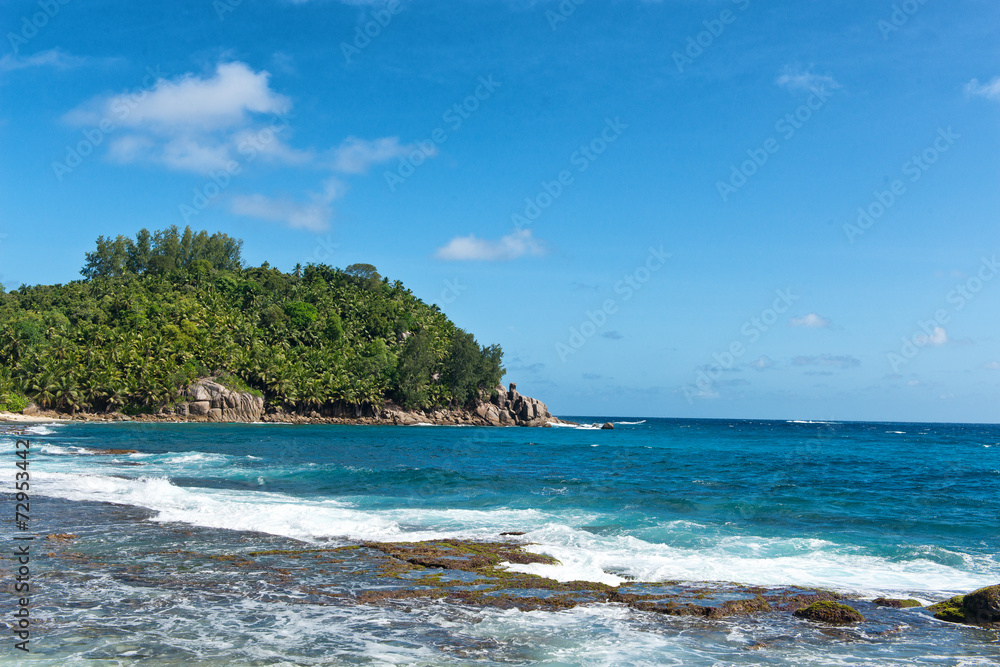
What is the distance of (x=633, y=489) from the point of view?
93.5 ft

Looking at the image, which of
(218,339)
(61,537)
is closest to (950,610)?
(61,537)

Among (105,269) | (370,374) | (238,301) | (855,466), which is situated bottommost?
(855,466)

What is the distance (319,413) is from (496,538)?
269 ft

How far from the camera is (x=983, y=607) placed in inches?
420

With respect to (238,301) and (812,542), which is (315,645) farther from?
(238,301)

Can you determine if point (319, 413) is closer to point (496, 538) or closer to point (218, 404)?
point (218, 404)

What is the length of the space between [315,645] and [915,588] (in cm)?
1166

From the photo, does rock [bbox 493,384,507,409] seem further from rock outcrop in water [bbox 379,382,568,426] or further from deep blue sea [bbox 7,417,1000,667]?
deep blue sea [bbox 7,417,1000,667]

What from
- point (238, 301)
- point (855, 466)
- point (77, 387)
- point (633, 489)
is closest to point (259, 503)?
point (633, 489)

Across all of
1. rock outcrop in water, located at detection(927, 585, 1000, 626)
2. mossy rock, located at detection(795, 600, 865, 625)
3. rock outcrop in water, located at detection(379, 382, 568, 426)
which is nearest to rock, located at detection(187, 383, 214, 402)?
rock outcrop in water, located at detection(379, 382, 568, 426)

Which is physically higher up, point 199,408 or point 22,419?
point 199,408

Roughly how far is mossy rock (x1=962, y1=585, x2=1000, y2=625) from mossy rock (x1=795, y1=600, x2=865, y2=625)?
1.68 meters

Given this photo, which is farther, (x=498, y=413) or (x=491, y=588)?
(x=498, y=413)

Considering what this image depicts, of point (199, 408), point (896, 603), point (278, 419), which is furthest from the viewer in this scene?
point (278, 419)
